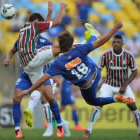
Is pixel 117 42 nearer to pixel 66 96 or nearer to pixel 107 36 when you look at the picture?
pixel 107 36

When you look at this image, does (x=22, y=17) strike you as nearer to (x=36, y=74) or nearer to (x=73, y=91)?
(x=73, y=91)

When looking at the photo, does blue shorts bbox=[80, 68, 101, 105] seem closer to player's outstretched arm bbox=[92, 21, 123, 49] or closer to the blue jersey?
the blue jersey

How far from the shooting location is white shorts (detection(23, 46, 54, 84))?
7.71 meters

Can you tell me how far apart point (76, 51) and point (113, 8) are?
9793 millimetres

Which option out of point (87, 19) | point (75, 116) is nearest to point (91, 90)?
point (75, 116)

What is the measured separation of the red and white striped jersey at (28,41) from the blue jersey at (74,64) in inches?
41.0

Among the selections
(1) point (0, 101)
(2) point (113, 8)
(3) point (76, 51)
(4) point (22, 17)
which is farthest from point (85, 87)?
(2) point (113, 8)

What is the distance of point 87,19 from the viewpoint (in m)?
15.4

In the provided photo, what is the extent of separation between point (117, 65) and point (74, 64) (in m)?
2.23

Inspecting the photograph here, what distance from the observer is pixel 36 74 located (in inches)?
320

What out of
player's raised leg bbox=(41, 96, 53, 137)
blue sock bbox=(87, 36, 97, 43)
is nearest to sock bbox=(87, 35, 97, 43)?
blue sock bbox=(87, 36, 97, 43)

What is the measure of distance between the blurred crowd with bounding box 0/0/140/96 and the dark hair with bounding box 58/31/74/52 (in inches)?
225

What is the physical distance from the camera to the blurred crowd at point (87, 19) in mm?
13875

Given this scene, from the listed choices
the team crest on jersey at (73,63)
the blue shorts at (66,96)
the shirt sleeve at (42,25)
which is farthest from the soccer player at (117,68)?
the blue shorts at (66,96)
